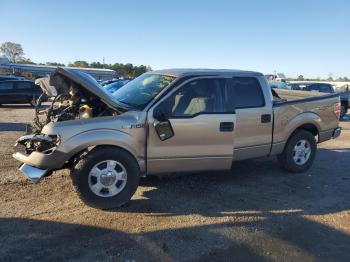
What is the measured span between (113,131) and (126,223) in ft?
3.99

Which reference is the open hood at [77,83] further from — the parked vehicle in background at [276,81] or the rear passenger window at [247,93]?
the parked vehicle in background at [276,81]

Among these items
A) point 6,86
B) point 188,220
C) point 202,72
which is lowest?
point 188,220

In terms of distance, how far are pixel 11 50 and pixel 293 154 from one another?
366ft

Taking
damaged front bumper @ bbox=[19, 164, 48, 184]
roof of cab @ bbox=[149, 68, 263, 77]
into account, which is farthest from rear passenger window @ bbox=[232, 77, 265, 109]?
damaged front bumper @ bbox=[19, 164, 48, 184]

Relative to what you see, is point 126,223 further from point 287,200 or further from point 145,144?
point 287,200

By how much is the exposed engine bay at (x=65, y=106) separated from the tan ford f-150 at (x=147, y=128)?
0.05 feet

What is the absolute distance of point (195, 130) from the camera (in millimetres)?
5941

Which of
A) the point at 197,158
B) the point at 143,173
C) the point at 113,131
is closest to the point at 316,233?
the point at 197,158

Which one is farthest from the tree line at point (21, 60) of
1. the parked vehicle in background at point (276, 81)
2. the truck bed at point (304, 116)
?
the truck bed at point (304, 116)

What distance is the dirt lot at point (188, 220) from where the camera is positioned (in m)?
4.29

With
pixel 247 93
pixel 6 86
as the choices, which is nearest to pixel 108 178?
pixel 247 93

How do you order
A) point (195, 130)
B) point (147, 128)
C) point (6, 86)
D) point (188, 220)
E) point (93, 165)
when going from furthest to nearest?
point (6, 86)
point (195, 130)
point (147, 128)
point (93, 165)
point (188, 220)

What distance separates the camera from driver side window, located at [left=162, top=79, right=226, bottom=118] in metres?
5.88

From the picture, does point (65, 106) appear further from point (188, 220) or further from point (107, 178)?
point (188, 220)
